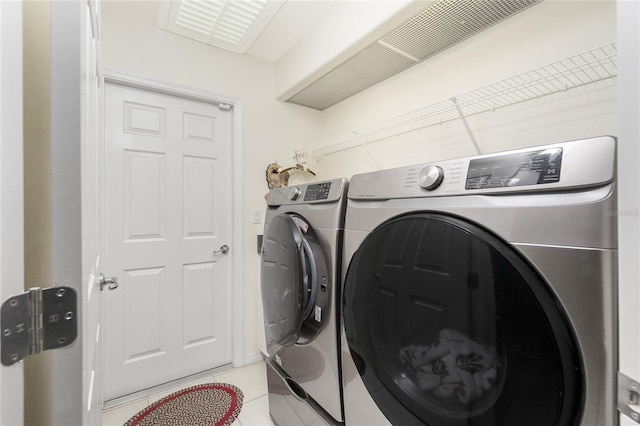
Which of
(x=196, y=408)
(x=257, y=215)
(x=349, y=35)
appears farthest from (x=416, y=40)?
(x=196, y=408)

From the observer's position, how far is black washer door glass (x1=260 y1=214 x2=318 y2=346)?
106 cm

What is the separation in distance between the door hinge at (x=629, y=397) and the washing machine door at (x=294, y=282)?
0.75 meters

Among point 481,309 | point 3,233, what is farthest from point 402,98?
point 3,233

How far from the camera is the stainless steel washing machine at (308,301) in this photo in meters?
1.01

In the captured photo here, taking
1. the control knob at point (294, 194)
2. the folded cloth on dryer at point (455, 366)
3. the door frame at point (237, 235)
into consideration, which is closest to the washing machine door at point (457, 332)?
the folded cloth on dryer at point (455, 366)

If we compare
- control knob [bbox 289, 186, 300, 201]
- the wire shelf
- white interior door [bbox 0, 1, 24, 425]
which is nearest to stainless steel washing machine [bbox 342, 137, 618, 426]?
control knob [bbox 289, 186, 300, 201]

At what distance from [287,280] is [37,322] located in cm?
82

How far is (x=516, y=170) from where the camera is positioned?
598 mm

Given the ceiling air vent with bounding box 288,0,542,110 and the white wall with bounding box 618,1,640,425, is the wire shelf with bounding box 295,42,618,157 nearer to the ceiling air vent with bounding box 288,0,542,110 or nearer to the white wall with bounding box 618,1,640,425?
the ceiling air vent with bounding box 288,0,542,110

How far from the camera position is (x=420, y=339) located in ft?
2.33

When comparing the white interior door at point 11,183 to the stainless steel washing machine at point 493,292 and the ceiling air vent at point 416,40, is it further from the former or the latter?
the ceiling air vent at point 416,40

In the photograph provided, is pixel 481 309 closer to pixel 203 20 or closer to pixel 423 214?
pixel 423 214

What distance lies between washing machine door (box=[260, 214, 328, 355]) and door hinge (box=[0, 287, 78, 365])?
2.29ft

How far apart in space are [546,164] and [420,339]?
511 mm
